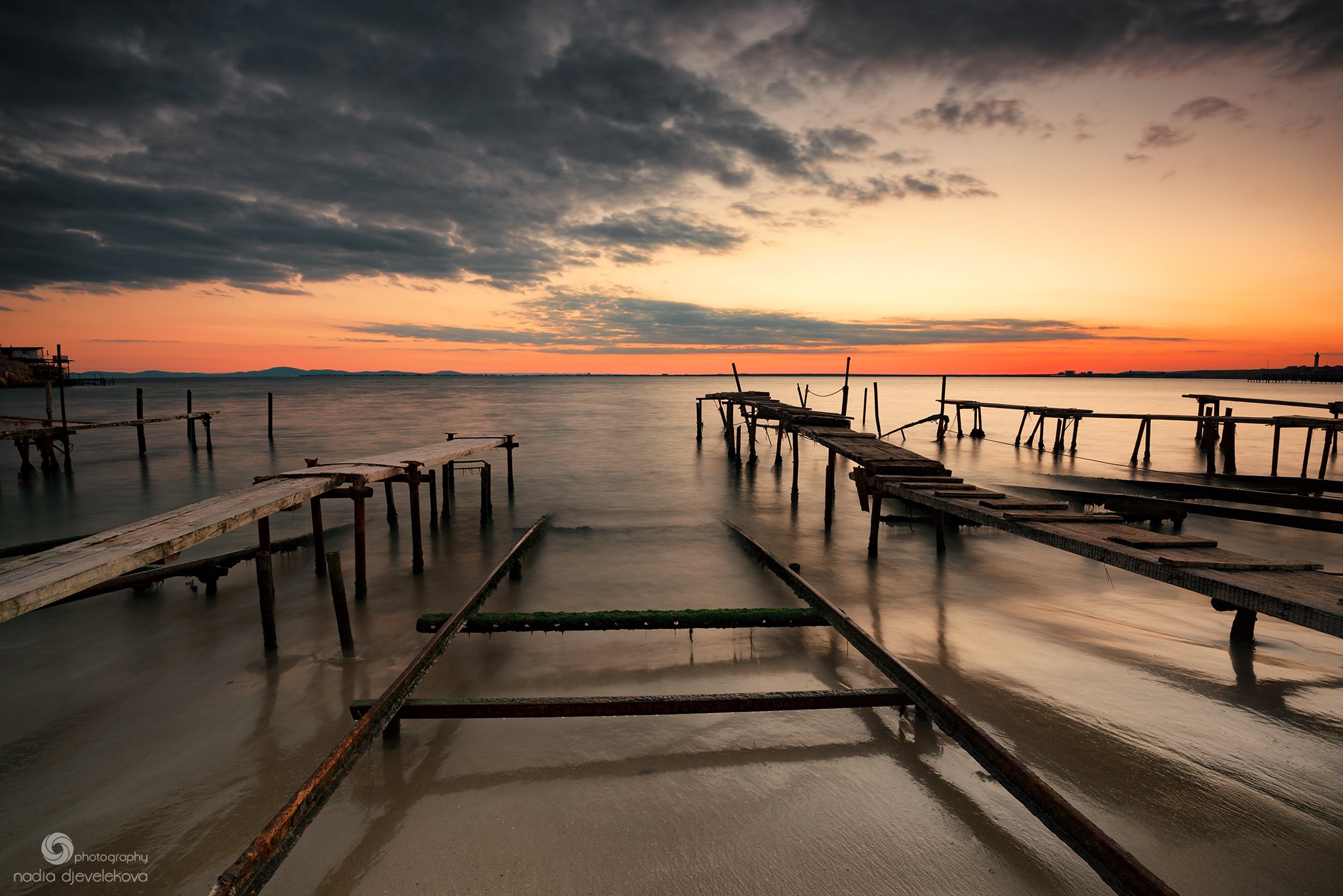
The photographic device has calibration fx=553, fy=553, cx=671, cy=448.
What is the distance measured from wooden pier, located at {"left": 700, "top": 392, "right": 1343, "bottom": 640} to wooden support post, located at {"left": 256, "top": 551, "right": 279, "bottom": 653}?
7.73 m

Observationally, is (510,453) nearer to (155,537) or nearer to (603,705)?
(155,537)

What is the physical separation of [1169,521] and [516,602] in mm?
13492

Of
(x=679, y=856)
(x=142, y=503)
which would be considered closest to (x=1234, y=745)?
(x=679, y=856)

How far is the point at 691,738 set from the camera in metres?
4.66

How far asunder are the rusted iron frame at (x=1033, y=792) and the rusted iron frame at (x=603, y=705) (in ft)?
1.23

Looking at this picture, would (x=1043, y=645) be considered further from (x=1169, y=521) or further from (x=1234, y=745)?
(x=1169, y=521)

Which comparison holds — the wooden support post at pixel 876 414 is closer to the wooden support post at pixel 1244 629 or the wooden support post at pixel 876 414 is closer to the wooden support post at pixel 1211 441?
the wooden support post at pixel 1244 629

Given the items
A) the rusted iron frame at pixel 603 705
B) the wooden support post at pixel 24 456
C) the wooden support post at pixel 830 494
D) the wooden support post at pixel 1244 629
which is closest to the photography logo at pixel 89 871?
the rusted iron frame at pixel 603 705

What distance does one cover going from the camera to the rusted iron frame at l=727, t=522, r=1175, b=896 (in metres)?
2.38

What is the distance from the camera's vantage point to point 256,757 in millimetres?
4559

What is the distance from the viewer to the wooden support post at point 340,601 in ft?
19.4

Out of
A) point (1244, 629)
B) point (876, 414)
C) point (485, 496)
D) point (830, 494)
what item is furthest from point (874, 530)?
point (876, 414)

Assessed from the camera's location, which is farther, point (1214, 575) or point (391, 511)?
point (391, 511)

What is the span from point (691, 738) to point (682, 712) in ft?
3.34
